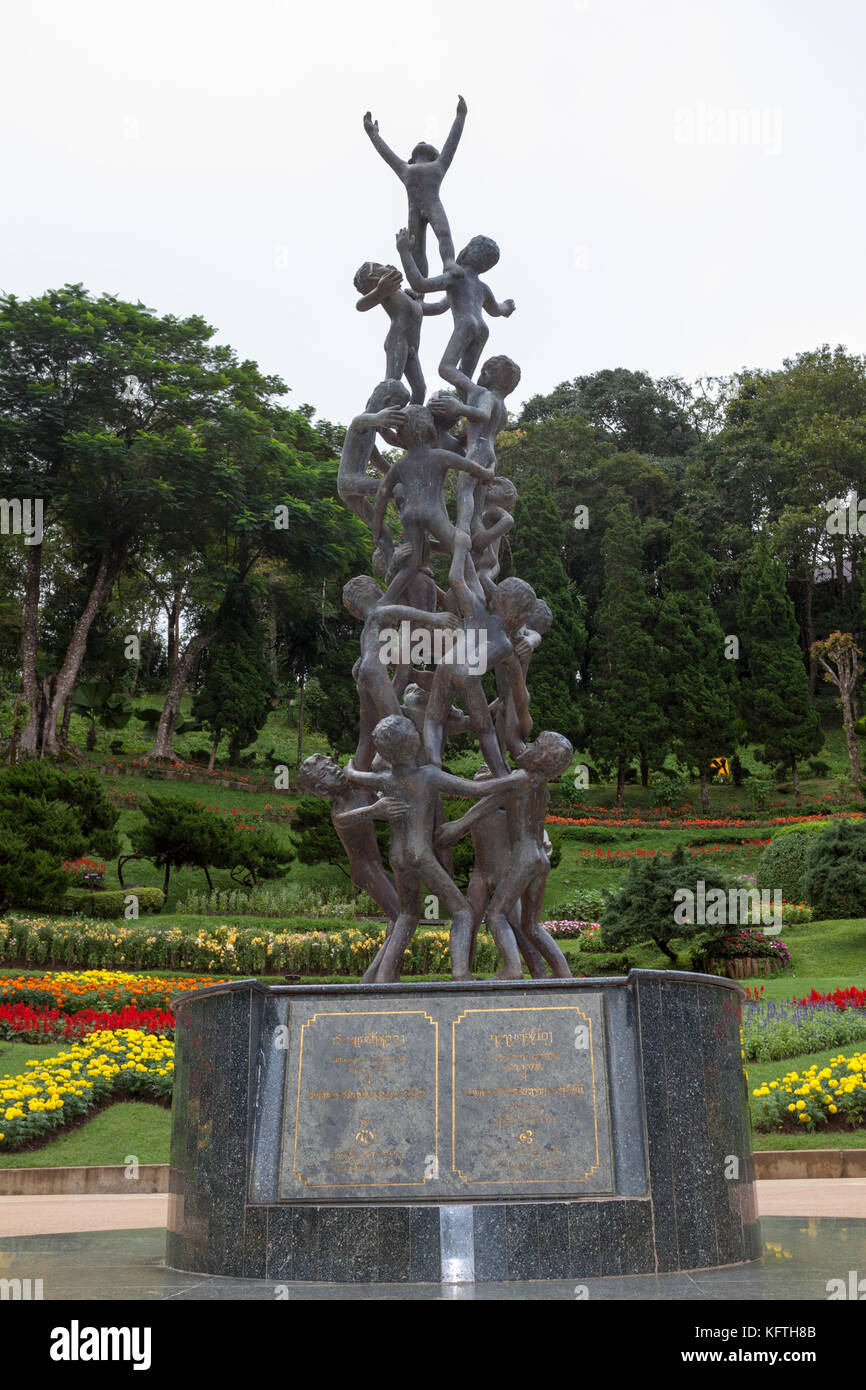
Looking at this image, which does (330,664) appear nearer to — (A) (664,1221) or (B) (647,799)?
(B) (647,799)

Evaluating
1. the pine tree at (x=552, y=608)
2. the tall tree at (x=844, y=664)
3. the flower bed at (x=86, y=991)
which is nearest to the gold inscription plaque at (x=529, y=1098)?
the flower bed at (x=86, y=991)

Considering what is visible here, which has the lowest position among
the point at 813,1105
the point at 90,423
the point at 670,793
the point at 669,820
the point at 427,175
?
the point at 813,1105

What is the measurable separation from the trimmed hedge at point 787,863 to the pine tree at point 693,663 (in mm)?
10556

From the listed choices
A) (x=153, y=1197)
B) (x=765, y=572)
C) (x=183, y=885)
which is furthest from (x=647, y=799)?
(x=153, y=1197)

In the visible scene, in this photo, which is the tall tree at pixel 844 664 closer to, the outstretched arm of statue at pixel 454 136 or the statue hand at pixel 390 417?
the outstretched arm of statue at pixel 454 136

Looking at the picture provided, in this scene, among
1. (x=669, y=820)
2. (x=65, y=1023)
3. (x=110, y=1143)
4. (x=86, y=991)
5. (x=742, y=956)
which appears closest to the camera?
(x=110, y=1143)

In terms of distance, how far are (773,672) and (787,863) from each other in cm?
1438

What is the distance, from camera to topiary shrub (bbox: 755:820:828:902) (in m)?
21.1

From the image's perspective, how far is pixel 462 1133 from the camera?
488 cm

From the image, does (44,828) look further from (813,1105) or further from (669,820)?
(669,820)

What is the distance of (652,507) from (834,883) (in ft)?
92.6

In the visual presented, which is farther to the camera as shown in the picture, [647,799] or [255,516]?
[647,799]

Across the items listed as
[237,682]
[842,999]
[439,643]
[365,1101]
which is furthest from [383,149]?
[237,682]

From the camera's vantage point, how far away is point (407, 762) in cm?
658
